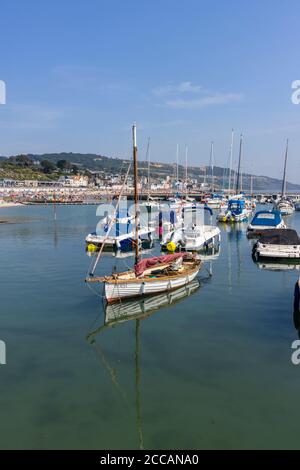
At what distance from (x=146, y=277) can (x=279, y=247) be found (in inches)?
595

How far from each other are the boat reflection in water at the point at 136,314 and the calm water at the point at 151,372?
0.07m

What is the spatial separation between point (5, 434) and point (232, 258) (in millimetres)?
27476

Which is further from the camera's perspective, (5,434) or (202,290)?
(202,290)

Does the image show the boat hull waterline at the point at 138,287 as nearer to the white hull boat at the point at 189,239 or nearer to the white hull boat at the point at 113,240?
the white hull boat at the point at 189,239

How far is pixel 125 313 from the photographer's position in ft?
67.1

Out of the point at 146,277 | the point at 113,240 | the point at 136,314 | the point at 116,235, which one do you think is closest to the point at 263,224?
the point at 116,235

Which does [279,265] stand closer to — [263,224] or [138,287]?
[138,287]

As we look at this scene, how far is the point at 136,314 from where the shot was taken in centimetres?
2031

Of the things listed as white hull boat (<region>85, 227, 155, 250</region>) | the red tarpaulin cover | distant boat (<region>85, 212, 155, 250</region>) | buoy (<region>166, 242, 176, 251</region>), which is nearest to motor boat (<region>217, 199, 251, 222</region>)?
distant boat (<region>85, 212, 155, 250</region>)

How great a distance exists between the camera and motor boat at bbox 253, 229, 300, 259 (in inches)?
1313

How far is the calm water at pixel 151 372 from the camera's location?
10.7 meters

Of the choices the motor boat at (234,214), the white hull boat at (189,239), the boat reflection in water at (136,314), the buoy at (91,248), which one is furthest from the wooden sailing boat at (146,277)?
the motor boat at (234,214)

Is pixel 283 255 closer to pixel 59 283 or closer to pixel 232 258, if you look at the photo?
pixel 232 258
